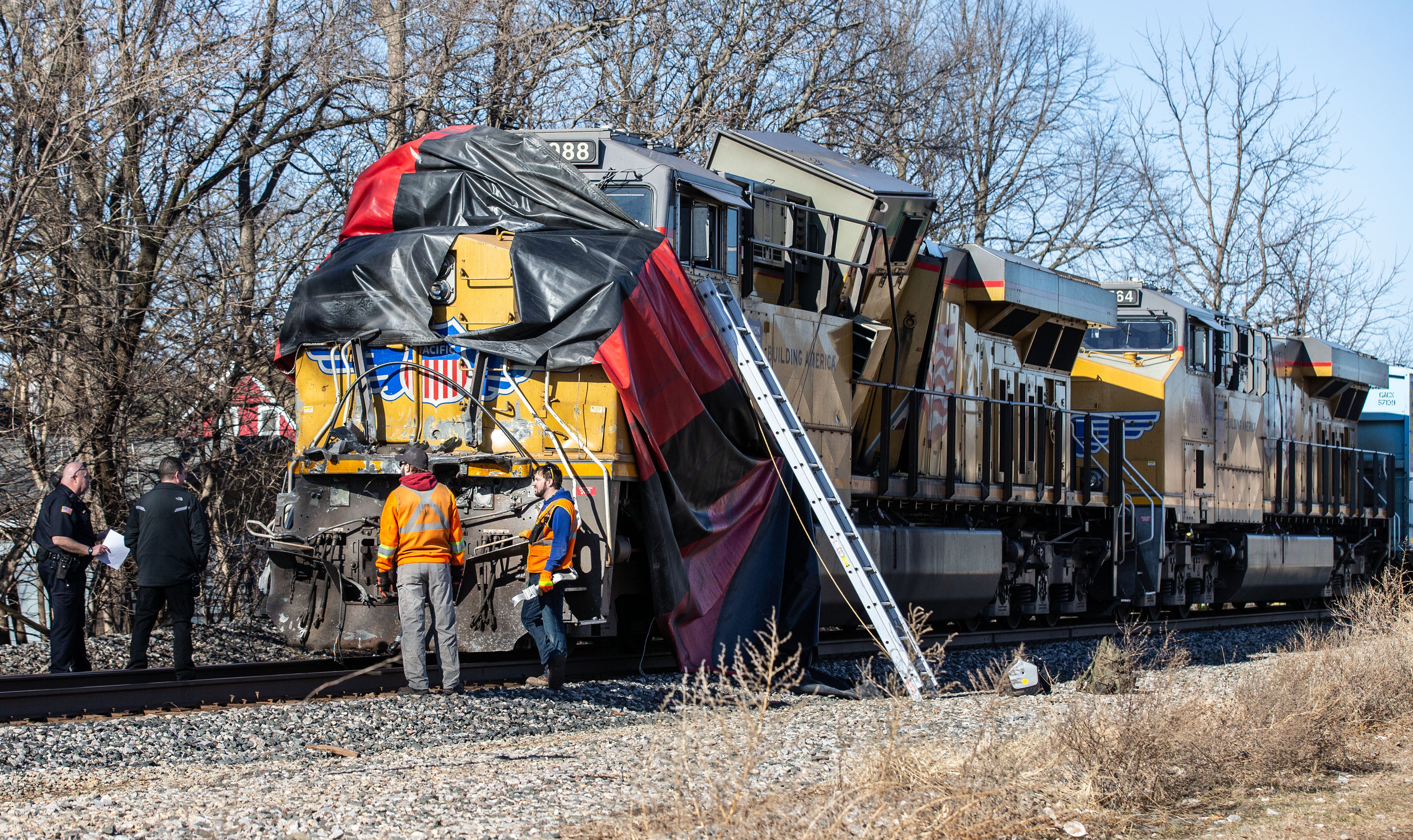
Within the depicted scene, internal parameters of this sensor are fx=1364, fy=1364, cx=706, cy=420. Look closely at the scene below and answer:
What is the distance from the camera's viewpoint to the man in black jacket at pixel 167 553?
8961mm

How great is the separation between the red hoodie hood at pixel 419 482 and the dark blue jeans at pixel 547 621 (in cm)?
84

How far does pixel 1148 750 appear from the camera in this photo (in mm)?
6430

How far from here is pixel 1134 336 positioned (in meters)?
16.9

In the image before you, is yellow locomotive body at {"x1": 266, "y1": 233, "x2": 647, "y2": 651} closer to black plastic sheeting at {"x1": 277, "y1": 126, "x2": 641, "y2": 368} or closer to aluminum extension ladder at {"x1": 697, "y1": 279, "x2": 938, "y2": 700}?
black plastic sheeting at {"x1": 277, "y1": 126, "x2": 641, "y2": 368}

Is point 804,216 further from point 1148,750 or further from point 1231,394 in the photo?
point 1231,394

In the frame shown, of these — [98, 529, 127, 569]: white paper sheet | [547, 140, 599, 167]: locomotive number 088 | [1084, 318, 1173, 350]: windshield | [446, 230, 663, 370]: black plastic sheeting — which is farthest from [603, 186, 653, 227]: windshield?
[1084, 318, 1173, 350]: windshield

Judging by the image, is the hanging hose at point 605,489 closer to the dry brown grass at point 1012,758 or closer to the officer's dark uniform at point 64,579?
the dry brown grass at point 1012,758

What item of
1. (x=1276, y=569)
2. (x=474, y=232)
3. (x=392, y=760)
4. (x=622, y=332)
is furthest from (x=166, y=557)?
(x=1276, y=569)

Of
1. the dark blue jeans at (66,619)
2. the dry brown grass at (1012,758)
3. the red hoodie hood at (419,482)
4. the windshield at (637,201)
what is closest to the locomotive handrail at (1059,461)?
the windshield at (637,201)

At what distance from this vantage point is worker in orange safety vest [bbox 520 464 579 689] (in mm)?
8148

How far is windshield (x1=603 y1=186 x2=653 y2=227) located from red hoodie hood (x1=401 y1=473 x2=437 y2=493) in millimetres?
2549

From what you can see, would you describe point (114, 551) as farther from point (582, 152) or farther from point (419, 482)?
point (582, 152)

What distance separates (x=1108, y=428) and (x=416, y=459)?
32.3ft

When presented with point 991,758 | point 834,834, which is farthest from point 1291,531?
point 834,834
